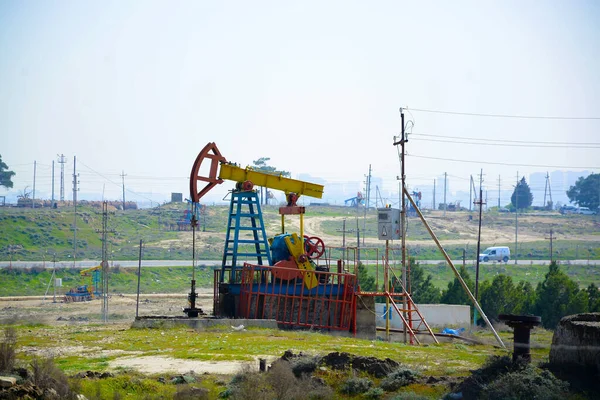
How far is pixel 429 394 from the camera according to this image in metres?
12.2

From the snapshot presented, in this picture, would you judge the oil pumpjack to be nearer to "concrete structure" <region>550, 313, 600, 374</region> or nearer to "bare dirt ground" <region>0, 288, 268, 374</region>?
"bare dirt ground" <region>0, 288, 268, 374</region>

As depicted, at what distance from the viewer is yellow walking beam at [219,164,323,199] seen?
76.7 feet

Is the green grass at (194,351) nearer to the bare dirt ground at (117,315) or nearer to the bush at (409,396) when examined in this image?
the bare dirt ground at (117,315)

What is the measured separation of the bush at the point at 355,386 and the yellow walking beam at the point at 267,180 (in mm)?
11354

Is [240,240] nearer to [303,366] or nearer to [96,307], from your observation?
[303,366]

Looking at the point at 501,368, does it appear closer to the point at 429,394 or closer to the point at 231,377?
the point at 429,394

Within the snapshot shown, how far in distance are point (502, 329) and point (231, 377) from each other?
19124mm

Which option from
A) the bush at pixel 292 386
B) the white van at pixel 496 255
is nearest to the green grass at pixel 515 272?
the white van at pixel 496 255

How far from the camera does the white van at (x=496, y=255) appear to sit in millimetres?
66831

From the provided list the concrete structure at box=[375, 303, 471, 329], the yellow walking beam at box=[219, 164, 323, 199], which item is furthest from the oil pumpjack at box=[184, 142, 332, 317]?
the concrete structure at box=[375, 303, 471, 329]

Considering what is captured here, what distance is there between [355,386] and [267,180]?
12204mm

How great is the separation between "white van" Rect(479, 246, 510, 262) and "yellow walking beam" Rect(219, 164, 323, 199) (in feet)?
146

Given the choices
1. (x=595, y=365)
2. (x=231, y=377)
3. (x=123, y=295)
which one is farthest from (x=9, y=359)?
(x=123, y=295)

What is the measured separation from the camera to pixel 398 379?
12734mm
